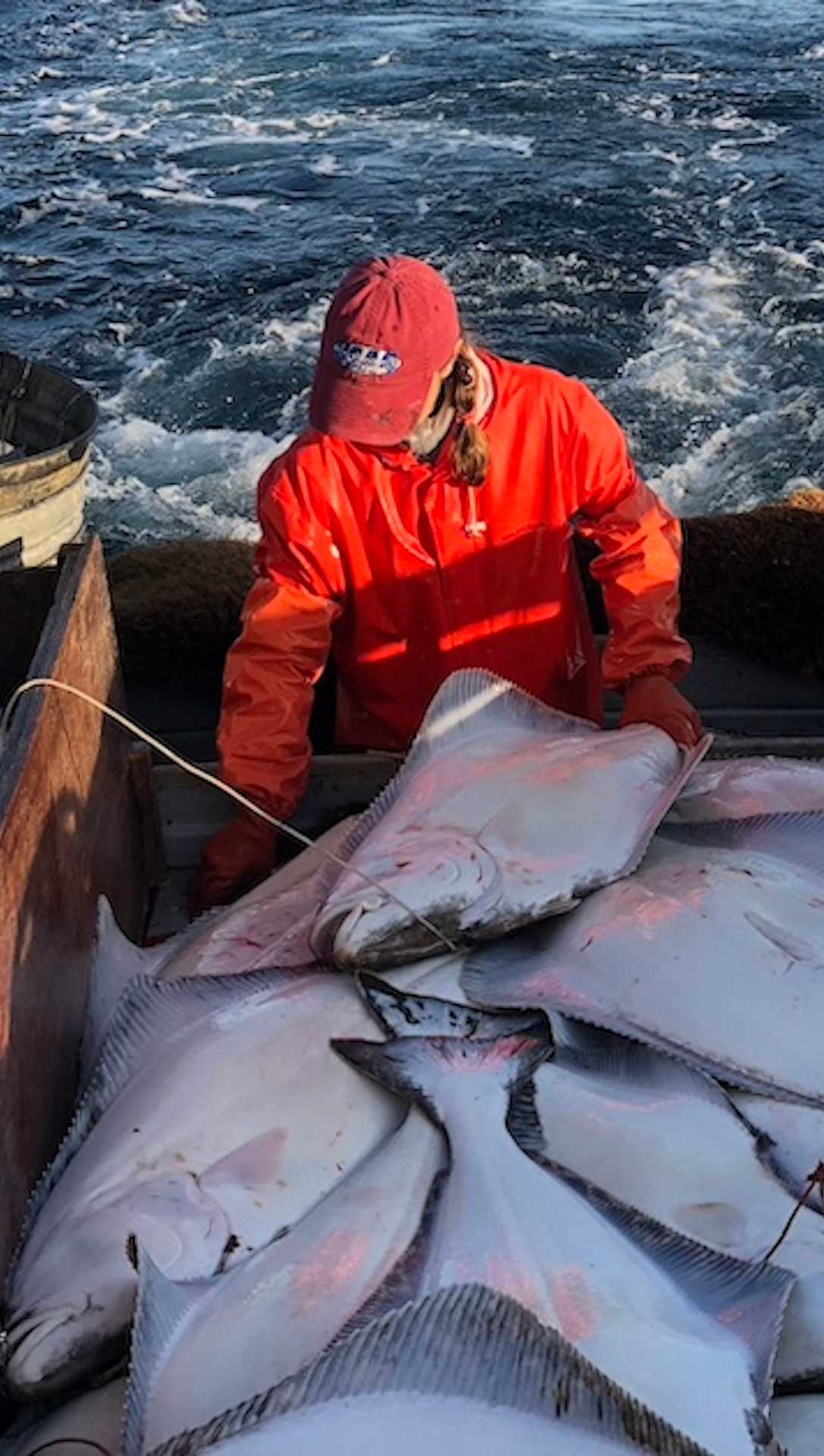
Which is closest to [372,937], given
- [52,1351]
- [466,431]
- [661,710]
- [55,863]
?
[55,863]

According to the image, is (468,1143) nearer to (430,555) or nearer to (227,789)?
(227,789)

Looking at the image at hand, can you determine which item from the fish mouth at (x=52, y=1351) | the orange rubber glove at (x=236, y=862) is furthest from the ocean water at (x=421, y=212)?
the fish mouth at (x=52, y=1351)

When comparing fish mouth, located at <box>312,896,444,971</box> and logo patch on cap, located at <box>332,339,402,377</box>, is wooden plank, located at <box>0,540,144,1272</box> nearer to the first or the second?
fish mouth, located at <box>312,896,444,971</box>

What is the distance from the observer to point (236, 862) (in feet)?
10.6

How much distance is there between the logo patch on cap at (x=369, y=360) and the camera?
9.70 ft

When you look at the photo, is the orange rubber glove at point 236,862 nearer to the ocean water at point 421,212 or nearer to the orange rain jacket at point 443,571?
the orange rain jacket at point 443,571

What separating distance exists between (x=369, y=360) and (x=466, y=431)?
37 centimetres

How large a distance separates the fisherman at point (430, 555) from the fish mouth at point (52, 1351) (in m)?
1.27

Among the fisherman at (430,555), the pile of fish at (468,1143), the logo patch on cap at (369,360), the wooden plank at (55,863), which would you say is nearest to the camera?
the pile of fish at (468,1143)

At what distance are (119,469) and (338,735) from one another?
5360 millimetres

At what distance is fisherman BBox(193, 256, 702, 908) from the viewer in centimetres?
312

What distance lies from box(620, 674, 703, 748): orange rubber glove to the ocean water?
476 centimetres

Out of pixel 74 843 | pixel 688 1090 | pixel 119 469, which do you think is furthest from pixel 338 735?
pixel 119 469

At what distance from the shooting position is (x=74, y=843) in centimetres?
274
